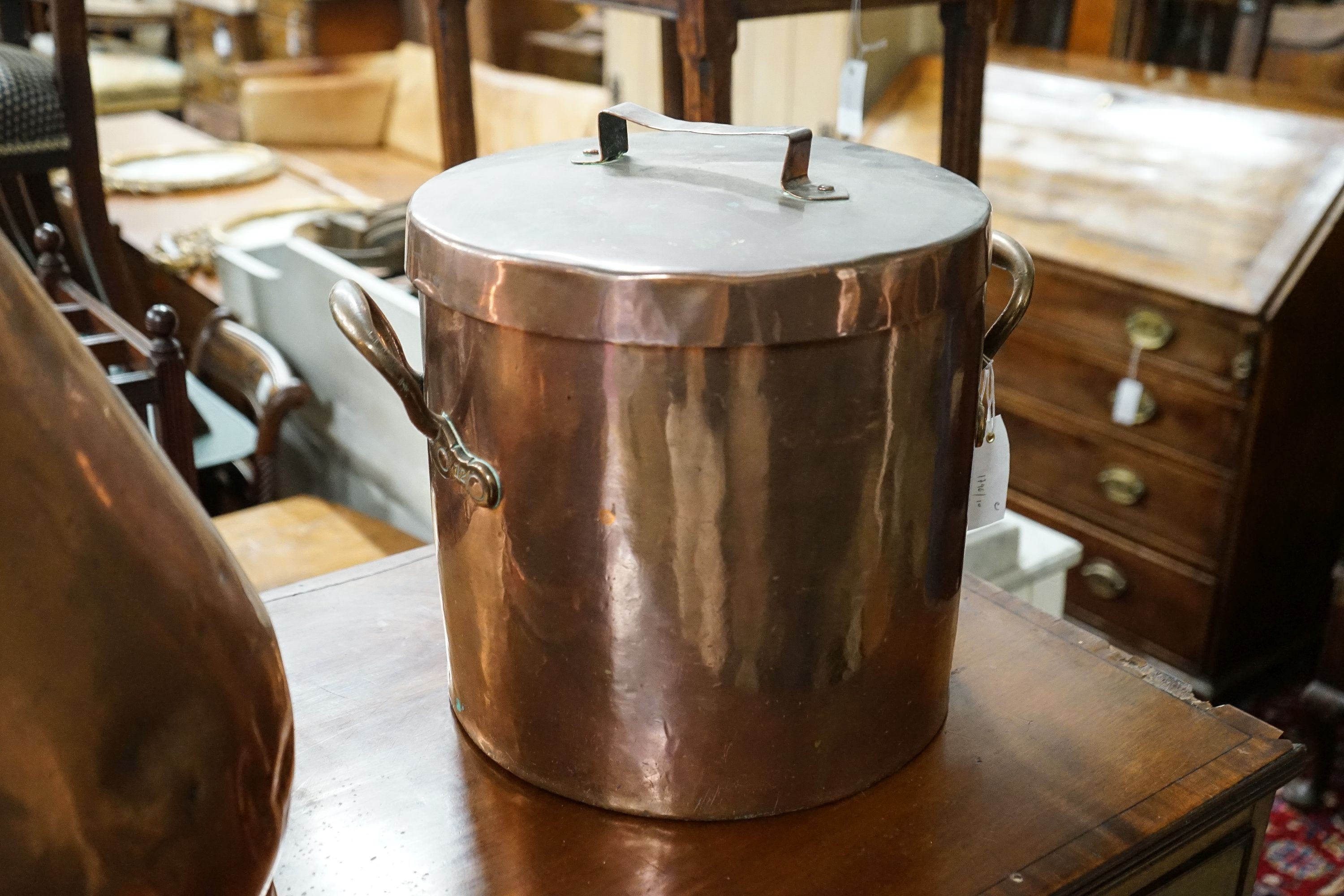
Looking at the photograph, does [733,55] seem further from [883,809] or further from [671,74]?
[883,809]

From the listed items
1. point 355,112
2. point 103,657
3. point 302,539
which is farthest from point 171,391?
point 355,112

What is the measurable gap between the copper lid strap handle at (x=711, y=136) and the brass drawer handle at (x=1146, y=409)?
155cm

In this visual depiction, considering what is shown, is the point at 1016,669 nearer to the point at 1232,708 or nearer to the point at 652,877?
the point at 1232,708

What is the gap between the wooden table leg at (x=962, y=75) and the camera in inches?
51.6

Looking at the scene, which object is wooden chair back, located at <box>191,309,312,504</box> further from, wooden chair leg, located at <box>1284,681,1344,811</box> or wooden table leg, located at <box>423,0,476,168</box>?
wooden chair leg, located at <box>1284,681,1344,811</box>

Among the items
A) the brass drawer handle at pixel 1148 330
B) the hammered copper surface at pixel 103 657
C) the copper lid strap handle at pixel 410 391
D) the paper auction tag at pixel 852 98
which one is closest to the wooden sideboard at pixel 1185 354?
the brass drawer handle at pixel 1148 330

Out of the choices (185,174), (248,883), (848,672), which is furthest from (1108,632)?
(185,174)

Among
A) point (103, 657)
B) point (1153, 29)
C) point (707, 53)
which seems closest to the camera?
point (103, 657)

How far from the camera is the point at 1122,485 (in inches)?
85.6

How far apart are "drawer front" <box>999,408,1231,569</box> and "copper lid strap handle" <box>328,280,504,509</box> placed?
166 centimetres

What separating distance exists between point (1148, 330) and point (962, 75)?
0.88 metres

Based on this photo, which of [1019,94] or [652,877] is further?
[1019,94]

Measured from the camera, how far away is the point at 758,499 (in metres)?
0.57

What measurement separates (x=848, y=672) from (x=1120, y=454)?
1.68m
